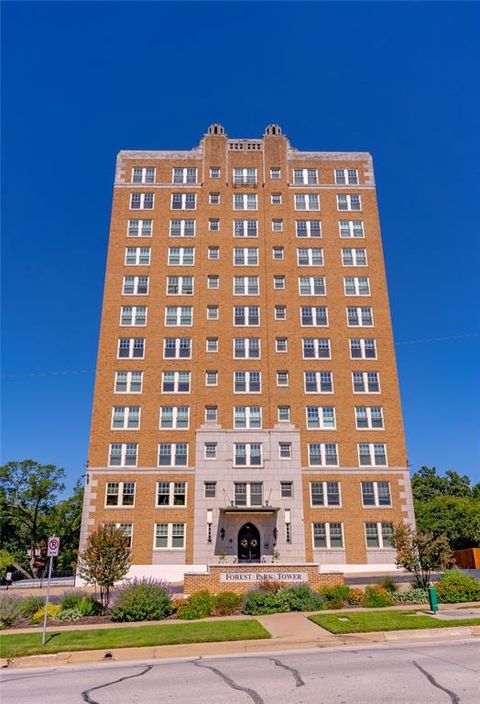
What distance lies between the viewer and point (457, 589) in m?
20.4

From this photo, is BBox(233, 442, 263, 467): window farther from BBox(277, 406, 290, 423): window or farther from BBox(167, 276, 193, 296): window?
BBox(167, 276, 193, 296): window

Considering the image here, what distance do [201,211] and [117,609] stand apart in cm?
3509

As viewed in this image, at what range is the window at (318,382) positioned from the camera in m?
39.8

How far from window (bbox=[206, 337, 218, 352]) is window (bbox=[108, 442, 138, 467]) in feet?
31.6

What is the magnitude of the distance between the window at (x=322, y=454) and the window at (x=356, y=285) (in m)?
13.5

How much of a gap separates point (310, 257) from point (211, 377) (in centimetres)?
1418

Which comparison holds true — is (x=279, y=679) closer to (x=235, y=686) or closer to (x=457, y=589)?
(x=235, y=686)

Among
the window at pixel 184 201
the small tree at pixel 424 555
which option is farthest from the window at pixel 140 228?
the small tree at pixel 424 555

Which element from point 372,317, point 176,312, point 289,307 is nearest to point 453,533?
point 372,317

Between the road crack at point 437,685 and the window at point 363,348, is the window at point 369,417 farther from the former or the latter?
the road crack at point 437,685

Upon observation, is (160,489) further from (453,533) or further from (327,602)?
(453,533)

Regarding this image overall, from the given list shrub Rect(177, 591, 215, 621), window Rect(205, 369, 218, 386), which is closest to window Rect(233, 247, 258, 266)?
window Rect(205, 369, 218, 386)

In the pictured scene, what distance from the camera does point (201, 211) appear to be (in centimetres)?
4547

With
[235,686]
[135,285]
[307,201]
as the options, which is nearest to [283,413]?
[135,285]
